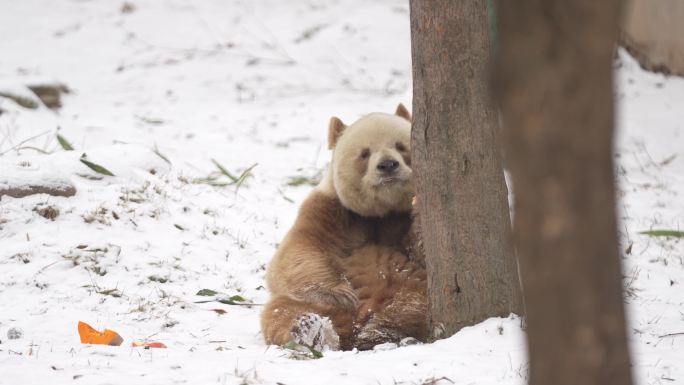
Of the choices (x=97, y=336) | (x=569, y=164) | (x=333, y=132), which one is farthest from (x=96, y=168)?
(x=569, y=164)

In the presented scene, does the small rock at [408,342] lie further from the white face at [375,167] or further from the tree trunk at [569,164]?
the tree trunk at [569,164]

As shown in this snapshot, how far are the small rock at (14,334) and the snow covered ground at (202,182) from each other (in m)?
0.09

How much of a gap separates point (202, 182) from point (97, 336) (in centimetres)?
394

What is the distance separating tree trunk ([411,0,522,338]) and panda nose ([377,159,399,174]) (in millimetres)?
909

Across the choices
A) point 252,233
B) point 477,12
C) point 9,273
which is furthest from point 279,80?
point 477,12

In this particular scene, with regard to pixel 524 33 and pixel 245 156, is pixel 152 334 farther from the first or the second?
pixel 245 156

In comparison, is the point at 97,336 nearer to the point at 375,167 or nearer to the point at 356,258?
the point at 356,258

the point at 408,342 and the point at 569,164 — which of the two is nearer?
the point at 569,164

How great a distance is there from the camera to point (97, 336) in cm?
491

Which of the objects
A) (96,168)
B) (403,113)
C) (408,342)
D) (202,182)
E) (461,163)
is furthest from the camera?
(202,182)

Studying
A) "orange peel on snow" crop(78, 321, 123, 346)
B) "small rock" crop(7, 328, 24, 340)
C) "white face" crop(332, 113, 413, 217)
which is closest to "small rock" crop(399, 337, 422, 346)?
"white face" crop(332, 113, 413, 217)

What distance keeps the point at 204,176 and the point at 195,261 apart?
256 centimetres

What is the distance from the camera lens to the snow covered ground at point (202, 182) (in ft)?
13.7

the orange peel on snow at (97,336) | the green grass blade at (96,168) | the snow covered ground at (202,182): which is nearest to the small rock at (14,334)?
the snow covered ground at (202,182)
